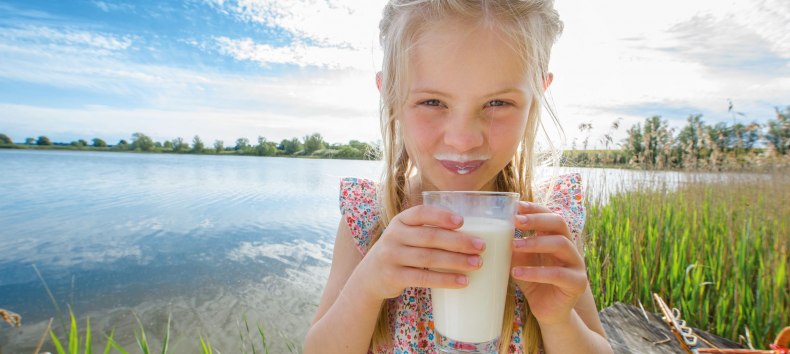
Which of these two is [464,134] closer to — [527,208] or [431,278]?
[527,208]

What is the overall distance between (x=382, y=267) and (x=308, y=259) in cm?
724

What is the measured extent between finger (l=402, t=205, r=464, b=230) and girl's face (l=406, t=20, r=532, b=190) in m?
0.37

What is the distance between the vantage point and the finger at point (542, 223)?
0.91 metres

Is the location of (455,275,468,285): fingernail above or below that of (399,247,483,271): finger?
below

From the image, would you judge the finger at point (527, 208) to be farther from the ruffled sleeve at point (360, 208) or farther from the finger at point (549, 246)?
the ruffled sleeve at point (360, 208)

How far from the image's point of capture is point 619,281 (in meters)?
3.46

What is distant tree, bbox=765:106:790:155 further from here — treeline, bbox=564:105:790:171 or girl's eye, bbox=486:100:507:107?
girl's eye, bbox=486:100:507:107

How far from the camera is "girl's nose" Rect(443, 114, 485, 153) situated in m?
1.15

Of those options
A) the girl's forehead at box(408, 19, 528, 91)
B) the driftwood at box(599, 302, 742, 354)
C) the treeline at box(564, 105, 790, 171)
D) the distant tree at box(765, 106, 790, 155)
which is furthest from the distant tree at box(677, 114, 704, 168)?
the girl's forehead at box(408, 19, 528, 91)

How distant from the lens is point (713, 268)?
11.0 ft

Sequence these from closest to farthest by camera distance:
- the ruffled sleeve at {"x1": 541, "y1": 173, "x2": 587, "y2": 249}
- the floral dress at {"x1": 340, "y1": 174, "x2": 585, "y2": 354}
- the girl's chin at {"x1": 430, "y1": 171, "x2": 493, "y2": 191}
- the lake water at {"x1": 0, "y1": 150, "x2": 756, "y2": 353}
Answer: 1. the girl's chin at {"x1": 430, "y1": 171, "x2": 493, "y2": 191}
2. the floral dress at {"x1": 340, "y1": 174, "x2": 585, "y2": 354}
3. the ruffled sleeve at {"x1": 541, "y1": 173, "x2": 587, "y2": 249}
4. the lake water at {"x1": 0, "y1": 150, "x2": 756, "y2": 353}

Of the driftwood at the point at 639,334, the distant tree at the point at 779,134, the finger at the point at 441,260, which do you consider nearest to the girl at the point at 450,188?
the finger at the point at 441,260

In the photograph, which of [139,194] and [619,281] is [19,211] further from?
[619,281]

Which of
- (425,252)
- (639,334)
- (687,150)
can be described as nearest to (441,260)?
(425,252)
